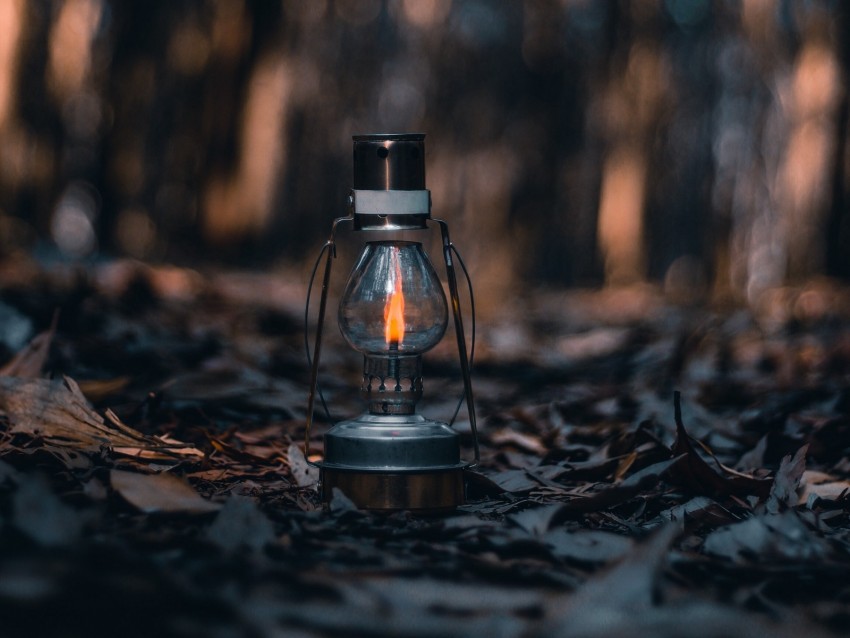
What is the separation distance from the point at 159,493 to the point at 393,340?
0.68 m

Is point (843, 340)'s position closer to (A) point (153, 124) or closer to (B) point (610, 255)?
(B) point (610, 255)

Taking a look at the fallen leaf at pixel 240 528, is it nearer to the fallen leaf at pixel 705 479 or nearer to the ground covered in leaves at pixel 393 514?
the ground covered in leaves at pixel 393 514

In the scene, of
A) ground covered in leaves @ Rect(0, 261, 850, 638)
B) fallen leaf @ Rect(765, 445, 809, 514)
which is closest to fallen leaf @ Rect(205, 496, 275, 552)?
ground covered in leaves @ Rect(0, 261, 850, 638)

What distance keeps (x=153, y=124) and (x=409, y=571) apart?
22766mm

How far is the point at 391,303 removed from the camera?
269 cm

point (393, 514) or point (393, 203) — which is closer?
point (393, 514)

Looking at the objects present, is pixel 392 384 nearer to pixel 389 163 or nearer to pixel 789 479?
pixel 389 163

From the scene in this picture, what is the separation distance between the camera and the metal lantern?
2541mm

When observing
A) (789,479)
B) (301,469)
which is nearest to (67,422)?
(301,469)

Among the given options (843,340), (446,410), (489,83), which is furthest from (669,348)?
(489,83)

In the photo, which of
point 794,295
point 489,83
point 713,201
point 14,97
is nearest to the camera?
point 794,295

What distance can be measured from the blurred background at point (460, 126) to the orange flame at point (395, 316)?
15.6 ft

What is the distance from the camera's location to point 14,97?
11406mm

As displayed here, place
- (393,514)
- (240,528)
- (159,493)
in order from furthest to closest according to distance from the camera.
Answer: (393,514)
(159,493)
(240,528)
